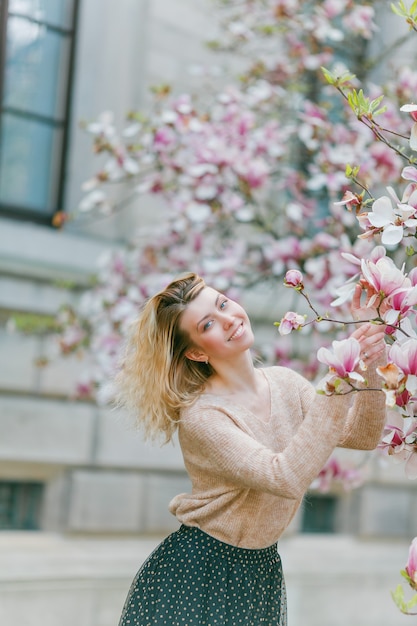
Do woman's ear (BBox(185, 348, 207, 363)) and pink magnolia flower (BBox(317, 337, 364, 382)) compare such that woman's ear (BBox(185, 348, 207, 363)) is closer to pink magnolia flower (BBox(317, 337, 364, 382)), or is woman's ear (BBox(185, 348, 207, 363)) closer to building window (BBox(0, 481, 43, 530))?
pink magnolia flower (BBox(317, 337, 364, 382))

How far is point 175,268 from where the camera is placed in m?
5.20

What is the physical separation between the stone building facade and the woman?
3.73 metres

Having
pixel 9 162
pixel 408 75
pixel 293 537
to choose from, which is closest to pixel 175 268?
pixel 408 75

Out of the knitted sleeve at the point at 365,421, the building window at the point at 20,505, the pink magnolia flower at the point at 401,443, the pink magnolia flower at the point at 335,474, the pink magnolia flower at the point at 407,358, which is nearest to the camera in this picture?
the pink magnolia flower at the point at 407,358

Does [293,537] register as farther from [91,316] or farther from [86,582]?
[91,316]

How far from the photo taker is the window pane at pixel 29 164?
6.71 meters

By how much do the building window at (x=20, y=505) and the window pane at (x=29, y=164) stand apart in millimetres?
1831

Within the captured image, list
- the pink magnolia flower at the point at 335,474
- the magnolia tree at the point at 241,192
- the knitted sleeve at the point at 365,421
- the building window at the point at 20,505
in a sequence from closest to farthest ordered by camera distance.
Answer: the knitted sleeve at the point at 365,421 < the pink magnolia flower at the point at 335,474 < the magnolia tree at the point at 241,192 < the building window at the point at 20,505

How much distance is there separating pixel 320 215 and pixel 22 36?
2766 millimetres

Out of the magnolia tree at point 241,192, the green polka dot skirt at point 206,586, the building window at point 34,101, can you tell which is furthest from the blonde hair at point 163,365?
the building window at point 34,101

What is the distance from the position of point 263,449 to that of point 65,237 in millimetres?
4398

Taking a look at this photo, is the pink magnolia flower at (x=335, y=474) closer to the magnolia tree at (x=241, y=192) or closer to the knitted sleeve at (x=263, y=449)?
the magnolia tree at (x=241, y=192)

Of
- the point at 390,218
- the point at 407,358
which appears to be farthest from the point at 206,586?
the point at 390,218

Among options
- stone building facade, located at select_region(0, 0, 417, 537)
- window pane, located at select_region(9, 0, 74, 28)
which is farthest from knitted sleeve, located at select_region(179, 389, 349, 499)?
window pane, located at select_region(9, 0, 74, 28)
